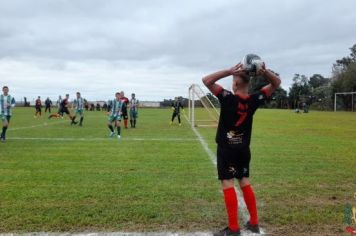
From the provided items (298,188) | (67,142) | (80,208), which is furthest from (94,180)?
(67,142)

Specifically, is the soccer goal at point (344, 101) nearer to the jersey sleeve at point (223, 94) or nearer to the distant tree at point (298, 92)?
the distant tree at point (298, 92)

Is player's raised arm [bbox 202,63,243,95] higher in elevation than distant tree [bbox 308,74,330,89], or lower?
lower

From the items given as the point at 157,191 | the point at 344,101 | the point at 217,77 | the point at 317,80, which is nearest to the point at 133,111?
the point at 157,191

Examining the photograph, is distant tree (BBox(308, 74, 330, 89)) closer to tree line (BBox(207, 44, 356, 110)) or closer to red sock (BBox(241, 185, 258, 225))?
tree line (BBox(207, 44, 356, 110))

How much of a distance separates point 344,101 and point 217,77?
86705mm

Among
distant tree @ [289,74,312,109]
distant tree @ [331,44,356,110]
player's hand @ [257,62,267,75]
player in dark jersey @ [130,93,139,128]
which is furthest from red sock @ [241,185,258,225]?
distant tree @ [289,74,312,109]

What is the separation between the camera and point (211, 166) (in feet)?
33.2

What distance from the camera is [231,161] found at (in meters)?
5.27

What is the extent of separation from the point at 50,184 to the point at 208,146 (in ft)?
23.6

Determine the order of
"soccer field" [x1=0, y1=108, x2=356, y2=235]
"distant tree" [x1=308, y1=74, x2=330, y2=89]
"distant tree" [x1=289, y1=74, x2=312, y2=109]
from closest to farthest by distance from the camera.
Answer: "soccer field" [x1=0, y1=108, x2=356, y2=235] → "distant tree" [x1=289, y1=74, x2=312, y2=109] → "distant tree" [x1=308, y1=74, x2=330, y2=89]

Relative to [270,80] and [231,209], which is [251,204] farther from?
[270,80]

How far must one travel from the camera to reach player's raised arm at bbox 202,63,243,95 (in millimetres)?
4950

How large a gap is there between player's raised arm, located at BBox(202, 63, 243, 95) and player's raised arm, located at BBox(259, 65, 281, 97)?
0.25 meters

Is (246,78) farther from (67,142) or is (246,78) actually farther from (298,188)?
(67,142)
